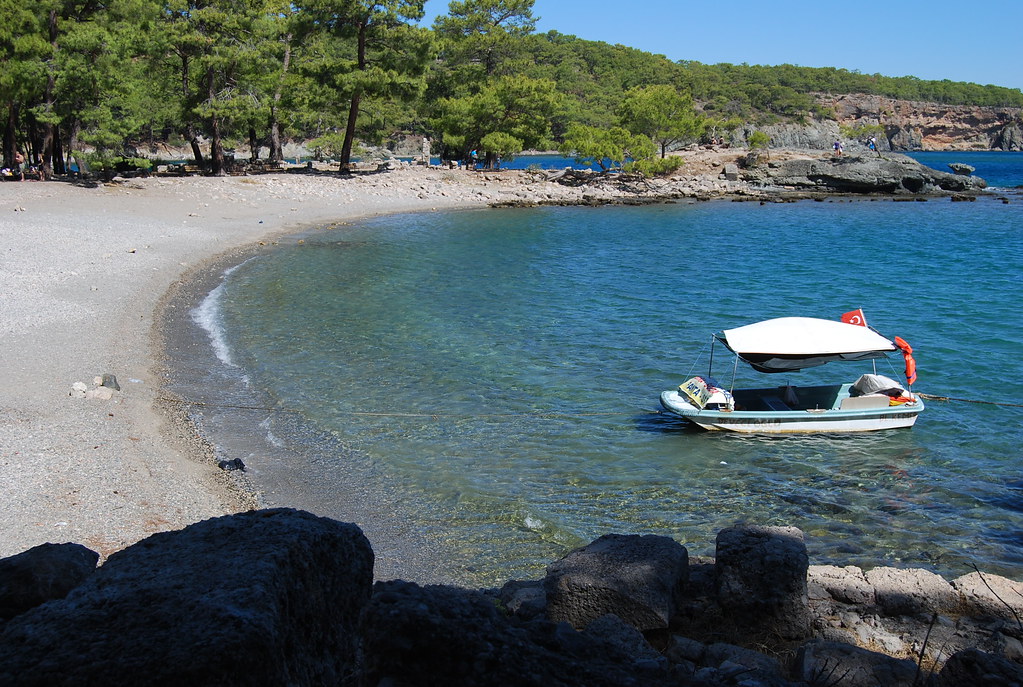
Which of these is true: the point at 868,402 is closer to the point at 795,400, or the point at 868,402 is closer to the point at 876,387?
the point at 876,387

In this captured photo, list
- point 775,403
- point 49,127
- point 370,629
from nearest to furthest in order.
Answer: point 370,629, point 775,403, point 49,127

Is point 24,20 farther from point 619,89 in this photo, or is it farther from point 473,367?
point 619,89

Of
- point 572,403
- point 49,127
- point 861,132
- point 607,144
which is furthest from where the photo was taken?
point 861,132

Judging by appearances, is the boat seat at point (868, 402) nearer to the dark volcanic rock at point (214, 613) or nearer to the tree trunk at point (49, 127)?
the dark volcanic rock at point (214, 613)

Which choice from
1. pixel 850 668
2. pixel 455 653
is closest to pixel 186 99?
pixel 850 668

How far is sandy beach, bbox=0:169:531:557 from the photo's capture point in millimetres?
9992

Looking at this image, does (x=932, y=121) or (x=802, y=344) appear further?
(x=932, y=121)

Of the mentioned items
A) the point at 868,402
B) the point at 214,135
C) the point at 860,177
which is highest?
the point at 214,135

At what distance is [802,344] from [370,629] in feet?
39.6

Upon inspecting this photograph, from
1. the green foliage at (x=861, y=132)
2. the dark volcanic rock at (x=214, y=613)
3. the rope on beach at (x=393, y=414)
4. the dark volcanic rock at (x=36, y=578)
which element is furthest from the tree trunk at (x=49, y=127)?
the green foliage at (x=861, y=132)

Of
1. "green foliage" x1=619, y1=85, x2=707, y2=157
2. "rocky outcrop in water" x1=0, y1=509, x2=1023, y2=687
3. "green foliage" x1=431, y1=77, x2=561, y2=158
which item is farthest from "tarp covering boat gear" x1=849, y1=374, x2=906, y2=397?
"green foliage" x1=619, y1=85, x2=707, y2=157

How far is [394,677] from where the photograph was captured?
3.34 metres

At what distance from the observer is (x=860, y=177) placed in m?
66.9

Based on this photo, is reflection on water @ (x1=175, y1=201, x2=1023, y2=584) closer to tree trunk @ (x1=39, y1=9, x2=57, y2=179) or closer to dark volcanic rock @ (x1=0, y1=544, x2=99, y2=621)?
dark volcanic rock @ (x1=0, y1=544, x2=99, y2=621)
